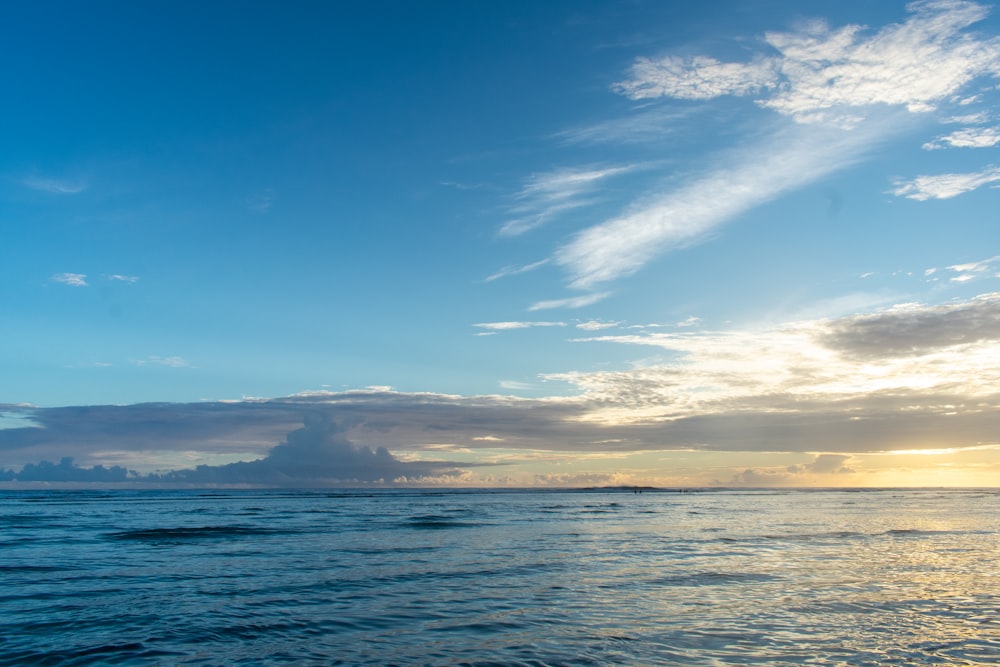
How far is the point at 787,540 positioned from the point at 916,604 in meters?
22.9

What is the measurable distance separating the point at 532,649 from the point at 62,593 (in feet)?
61.7

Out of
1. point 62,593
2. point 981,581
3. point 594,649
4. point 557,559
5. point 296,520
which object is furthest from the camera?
point 296,520

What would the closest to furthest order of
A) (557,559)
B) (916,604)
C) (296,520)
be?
(916,604)
(557,559)
(296,520)

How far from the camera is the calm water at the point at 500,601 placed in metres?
16.1

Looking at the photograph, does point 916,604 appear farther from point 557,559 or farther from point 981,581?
point 557,559

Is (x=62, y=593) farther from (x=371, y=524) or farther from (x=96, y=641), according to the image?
(x=371, y=524)

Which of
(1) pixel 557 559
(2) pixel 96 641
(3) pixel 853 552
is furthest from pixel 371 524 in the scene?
(2) pixel 96 641

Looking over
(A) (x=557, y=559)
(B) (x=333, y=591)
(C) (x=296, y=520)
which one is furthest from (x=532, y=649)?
(C) (x=296, y=520)

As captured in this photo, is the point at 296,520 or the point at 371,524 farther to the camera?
the point at 296,520

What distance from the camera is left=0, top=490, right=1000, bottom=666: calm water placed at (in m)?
16.1

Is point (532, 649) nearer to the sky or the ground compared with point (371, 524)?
nearer to the sky

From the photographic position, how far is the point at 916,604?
21.8 metres

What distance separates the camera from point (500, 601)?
73.3 ft

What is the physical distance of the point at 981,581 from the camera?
86.6 ft
